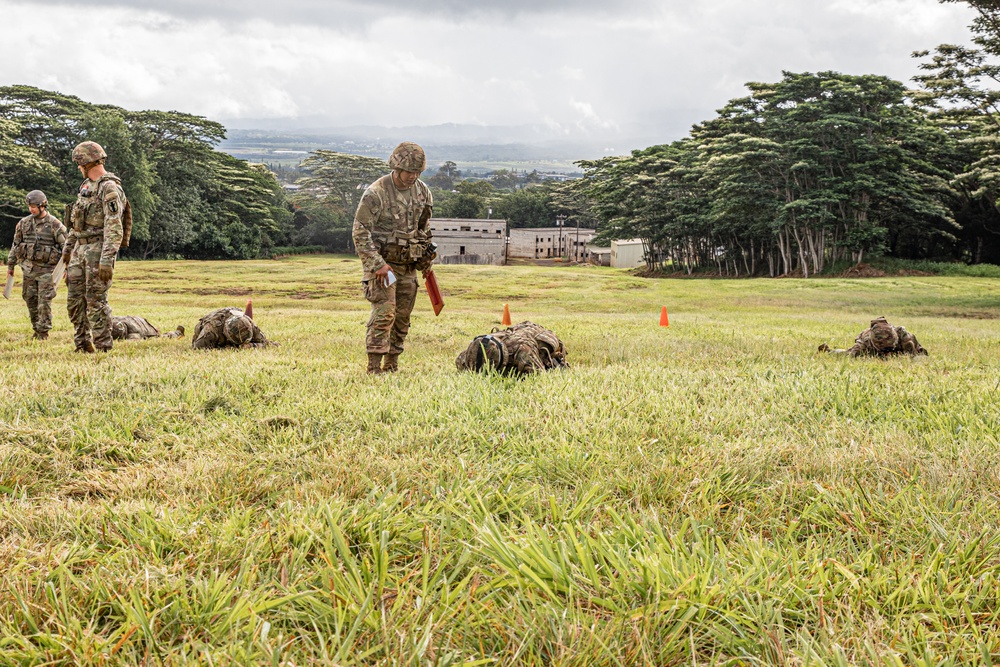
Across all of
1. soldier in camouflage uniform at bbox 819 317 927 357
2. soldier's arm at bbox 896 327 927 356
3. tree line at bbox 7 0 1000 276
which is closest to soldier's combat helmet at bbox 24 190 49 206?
soldier in camouflage uniform at bbox 819 317 927 357

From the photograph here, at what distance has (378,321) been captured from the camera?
6703 millimetres

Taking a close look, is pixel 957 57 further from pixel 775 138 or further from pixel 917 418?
pixel 917 418

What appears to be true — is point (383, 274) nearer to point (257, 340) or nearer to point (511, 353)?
point (511, 353)

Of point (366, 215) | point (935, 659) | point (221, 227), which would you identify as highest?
point (221, 227)

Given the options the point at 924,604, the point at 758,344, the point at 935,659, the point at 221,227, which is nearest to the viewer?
the point at 935,659

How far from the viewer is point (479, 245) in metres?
76.3

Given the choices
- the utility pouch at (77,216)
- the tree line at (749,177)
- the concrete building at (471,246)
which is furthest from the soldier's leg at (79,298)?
the concrete building at (471,246)

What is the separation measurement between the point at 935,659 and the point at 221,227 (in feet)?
226

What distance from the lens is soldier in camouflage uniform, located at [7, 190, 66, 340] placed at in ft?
32.1

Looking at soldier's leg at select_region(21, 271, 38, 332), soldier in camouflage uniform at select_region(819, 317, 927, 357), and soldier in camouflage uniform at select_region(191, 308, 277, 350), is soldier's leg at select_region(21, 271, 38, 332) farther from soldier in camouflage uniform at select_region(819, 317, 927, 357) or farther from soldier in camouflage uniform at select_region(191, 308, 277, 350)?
soldier in camouflage uniform at select_region(819, 317, 927, 357)

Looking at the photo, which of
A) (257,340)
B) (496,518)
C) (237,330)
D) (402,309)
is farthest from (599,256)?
(496,518)

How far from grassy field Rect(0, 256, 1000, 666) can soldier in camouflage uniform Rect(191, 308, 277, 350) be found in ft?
7.97

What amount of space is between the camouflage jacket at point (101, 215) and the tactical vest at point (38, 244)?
6.20 ft

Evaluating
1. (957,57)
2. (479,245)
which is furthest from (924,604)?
(479,245)
